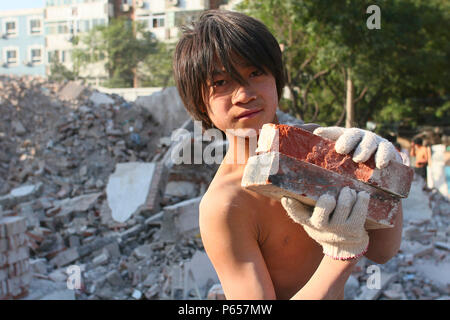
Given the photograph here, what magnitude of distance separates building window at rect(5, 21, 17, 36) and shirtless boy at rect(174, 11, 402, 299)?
4250 centimetres

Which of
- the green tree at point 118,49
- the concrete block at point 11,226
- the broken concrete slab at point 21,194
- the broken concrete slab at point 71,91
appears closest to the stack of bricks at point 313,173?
the concrete block at point 11,226

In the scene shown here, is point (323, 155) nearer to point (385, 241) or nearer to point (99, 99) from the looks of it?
point (385, 241)

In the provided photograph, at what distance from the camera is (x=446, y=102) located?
18.0 metres

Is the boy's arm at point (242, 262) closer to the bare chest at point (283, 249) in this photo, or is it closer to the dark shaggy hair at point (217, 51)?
the bare chest at point (283, 249)

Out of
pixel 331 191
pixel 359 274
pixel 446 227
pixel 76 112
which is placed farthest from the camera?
pixel 76 112

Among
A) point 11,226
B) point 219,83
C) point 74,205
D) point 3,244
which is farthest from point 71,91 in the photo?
point 219,83

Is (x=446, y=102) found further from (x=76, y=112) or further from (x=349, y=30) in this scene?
(x=76, y=112)

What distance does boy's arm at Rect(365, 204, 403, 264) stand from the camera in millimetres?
1549

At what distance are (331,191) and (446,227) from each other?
26.6ft

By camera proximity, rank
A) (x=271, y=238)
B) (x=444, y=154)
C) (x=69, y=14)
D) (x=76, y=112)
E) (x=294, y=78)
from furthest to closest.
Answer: (x=69, y=14) < (x=294, y=78) < (x=76, y=112) < (x=444, y=154) < (x=271, y=238)

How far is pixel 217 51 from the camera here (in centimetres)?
141

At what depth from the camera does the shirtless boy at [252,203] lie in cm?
127

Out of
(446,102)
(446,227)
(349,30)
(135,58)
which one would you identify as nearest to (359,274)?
(446,227)

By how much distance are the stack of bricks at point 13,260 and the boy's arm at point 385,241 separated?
493 centimetres
